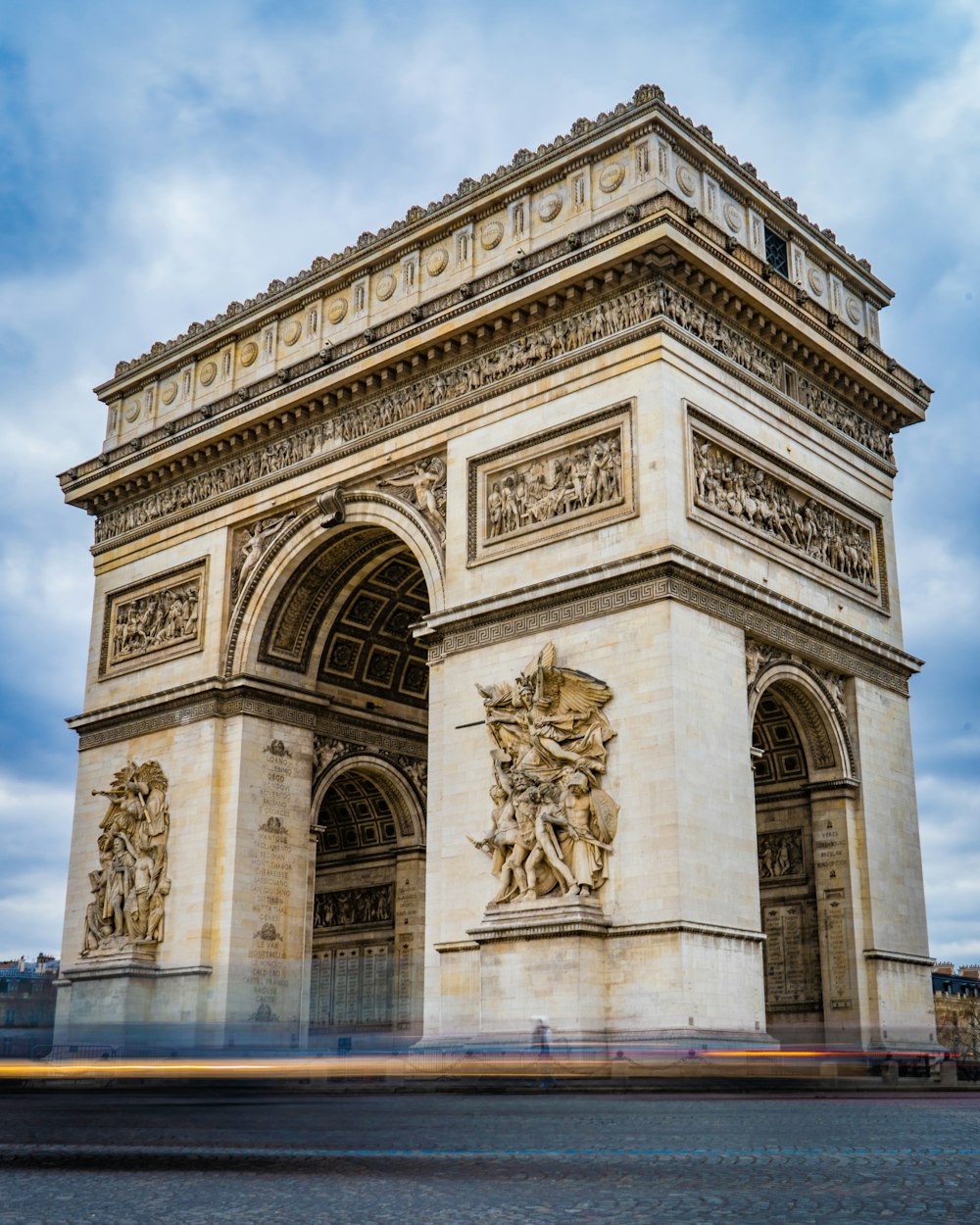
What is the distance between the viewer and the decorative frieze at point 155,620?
88.7 ft

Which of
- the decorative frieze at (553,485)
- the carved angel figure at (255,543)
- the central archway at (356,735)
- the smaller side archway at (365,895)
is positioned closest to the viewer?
the decorative frieze at (553,485)

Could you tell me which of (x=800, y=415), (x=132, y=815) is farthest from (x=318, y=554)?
(x=800, y=415)

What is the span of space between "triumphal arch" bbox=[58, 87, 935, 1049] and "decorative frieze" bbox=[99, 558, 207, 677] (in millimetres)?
78

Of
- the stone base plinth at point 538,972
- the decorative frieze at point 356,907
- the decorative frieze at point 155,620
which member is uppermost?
the decorative frieze at point 155,620

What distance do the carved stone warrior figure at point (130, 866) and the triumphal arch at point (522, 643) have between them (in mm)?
73

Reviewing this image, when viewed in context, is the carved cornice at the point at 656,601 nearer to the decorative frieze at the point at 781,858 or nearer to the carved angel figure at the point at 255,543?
the decorative frieze at the point at 781,858

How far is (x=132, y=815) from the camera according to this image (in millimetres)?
26297

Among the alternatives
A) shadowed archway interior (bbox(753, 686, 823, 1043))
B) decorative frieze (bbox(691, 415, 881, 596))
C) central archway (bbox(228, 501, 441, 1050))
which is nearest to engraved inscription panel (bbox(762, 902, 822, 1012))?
shadowed archway interior (bbox(753, 686, 823, 1043))

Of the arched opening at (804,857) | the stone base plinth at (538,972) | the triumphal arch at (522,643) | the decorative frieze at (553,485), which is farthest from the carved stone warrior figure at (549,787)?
the arched opening at (804,857)

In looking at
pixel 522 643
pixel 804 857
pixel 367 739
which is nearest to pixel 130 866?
pixel 367 739

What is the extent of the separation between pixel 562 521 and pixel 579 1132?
1386cm

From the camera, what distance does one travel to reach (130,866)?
1024 inches

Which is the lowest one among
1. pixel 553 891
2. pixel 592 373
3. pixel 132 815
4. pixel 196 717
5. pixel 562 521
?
pixel 553 891

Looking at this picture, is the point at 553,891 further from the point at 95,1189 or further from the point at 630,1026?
the point at 95,1189
